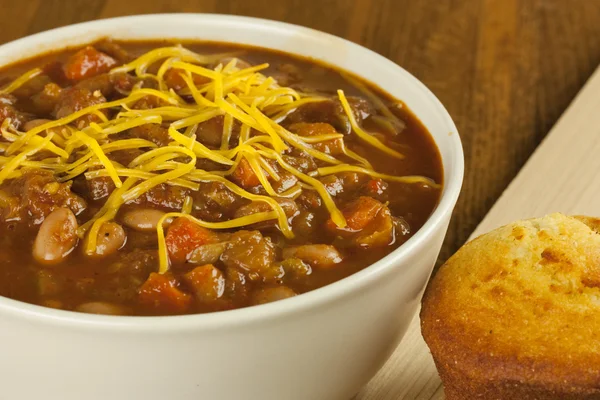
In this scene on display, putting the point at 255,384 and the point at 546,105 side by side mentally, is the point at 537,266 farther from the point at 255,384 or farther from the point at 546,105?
the point at 546,105

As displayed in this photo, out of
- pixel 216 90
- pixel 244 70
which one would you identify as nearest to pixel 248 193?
pixel 216 90

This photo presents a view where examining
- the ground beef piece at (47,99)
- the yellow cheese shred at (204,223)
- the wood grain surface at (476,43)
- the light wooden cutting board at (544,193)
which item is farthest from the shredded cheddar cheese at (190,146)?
the wood grain surface at (476,43)

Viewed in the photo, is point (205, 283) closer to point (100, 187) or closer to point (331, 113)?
point (100, 187)

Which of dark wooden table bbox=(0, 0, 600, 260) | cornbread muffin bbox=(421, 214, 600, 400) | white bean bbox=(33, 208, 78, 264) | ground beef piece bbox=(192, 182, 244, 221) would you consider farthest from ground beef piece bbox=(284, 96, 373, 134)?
dark wooden table bbox=(0, 0, 600, 260)

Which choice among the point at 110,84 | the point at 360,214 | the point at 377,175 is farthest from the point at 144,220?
the point at 110,84

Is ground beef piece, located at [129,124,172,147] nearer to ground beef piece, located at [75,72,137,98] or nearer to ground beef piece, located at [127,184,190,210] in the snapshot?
ground beef piece, located at [127,184,190,210]

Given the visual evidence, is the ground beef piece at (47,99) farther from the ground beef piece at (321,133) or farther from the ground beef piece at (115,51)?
the ground beef piece at (321,133)
